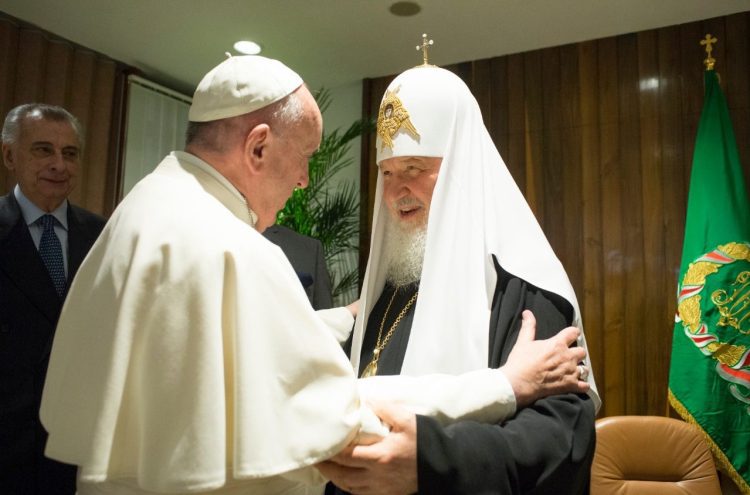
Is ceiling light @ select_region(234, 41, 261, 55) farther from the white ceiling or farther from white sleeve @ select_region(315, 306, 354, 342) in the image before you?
white sleeve @ select_region(315, 306, 354, 342)

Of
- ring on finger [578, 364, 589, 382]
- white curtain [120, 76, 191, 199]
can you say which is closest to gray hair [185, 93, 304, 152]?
ring on finger [578, 364, 589, 382]

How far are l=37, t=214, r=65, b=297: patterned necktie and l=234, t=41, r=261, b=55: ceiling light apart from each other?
8.65 ft

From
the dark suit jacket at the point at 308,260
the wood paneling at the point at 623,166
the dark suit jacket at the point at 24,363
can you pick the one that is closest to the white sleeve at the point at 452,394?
the dark suit jacket at the point at 24,363

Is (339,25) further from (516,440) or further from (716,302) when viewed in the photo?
(516,440)

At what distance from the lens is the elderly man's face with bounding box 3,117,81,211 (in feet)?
9.13

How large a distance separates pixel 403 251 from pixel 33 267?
1.58 metres

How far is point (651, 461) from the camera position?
3084 mm

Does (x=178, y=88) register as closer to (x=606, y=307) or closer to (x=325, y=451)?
(x=606, y=307)

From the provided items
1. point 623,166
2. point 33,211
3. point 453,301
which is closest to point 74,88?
A: point 33,211

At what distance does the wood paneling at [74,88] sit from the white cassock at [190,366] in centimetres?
392

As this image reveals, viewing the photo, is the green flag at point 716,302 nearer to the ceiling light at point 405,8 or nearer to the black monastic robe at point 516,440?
the ceiling light at point 405,8

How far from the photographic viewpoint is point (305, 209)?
15.2ft

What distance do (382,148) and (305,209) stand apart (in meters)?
2.66

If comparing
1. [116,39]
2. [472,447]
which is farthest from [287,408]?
[116,39]
